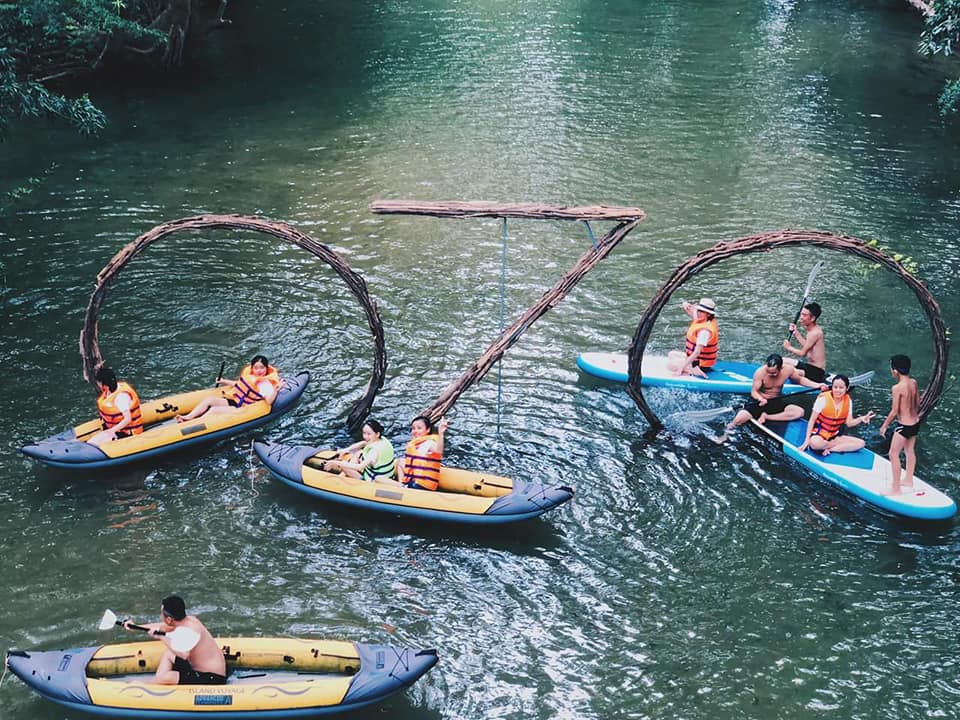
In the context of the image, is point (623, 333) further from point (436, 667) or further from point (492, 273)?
point (436, 667)

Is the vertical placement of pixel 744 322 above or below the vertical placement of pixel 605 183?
below

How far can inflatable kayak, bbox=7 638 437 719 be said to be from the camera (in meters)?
8.88

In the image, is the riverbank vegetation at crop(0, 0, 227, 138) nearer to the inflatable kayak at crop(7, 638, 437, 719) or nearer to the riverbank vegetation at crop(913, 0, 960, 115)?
the inflatable kayak at crop(7, 638, 437, 719)

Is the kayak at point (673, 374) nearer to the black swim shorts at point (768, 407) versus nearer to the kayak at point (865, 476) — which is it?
the black swim shorts at point (768, 407)

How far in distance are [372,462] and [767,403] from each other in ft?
17.6

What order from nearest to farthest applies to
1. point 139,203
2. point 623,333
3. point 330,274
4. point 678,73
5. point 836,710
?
point 836,710 → point 623,333 → point 330,274 → point 139,203 → point 678,73

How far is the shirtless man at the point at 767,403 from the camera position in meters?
13.3

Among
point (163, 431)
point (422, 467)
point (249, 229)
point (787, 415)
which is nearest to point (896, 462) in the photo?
point (787, 415)

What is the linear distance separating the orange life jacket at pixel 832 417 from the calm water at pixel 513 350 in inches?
29.0

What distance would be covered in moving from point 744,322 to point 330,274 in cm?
697

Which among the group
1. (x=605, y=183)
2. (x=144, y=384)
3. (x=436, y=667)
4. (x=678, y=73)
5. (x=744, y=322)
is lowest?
(x=436, y=667)

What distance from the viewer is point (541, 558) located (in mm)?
11273

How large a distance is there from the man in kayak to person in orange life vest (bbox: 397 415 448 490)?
10.9ft

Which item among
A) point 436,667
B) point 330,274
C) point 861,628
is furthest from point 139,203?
point 861,628
